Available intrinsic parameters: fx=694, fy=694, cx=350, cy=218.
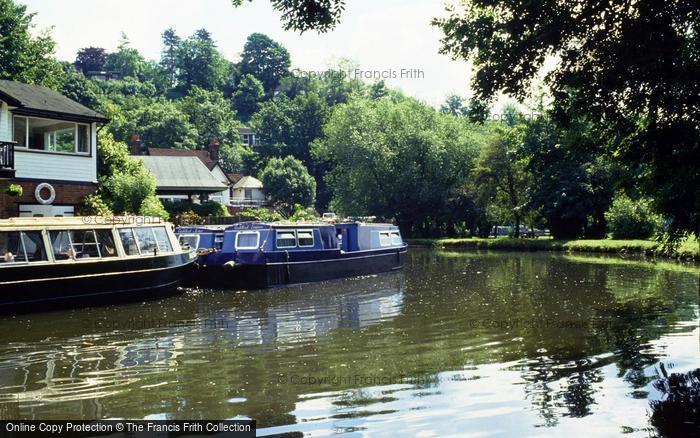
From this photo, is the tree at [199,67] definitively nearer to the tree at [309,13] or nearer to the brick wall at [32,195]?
the brick wall at [32,195]

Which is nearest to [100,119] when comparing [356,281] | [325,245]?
[325,245]

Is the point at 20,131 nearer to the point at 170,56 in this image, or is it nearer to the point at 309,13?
the point at 309,13

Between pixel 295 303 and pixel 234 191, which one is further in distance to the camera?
pixel 234 191

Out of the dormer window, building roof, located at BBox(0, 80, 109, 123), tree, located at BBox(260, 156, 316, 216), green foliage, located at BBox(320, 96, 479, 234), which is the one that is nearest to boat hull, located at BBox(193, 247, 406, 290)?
the dormer window

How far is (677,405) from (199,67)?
134551mm

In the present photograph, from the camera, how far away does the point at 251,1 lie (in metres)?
9.80

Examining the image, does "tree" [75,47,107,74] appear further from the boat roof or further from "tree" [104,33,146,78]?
the boat roof

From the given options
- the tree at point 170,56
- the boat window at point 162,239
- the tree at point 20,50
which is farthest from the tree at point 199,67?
the boat window at point 162,239

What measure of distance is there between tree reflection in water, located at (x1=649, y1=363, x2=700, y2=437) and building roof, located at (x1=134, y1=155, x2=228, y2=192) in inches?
1613

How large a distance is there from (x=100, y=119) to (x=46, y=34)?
3332 centimetres

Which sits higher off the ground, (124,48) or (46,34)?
(124,48)

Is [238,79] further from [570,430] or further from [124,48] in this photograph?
[570,430]

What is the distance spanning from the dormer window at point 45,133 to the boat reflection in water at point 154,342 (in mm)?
9699

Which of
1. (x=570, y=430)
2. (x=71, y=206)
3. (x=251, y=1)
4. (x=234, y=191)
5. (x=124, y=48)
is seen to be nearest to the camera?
→ (x=570, y=430)
